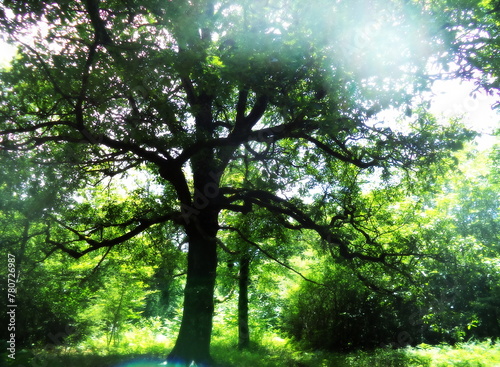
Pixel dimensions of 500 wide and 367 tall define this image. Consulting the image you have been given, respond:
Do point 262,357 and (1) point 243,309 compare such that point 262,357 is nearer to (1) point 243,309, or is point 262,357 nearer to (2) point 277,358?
(2) point 277,358

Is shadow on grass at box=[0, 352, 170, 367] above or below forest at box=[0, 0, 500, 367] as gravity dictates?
below

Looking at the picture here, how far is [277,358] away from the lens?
34.4ft

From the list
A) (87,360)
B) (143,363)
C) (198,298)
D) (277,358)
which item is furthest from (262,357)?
(87,360)

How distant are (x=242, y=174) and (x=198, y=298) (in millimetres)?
4884

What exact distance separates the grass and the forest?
106 mm

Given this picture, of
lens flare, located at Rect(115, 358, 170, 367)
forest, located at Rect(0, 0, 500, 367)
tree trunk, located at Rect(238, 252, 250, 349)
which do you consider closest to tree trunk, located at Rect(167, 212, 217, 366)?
forest, located at Rect(0, 0, 500, 367)

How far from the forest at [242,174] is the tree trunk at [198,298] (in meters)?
0.04

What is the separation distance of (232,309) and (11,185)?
12.1m

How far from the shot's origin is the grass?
28.5 ft

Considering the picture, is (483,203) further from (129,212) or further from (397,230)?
(129,212)

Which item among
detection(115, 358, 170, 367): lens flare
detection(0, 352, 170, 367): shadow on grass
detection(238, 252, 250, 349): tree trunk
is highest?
detection(238, 252, 250, 349): tree trunk

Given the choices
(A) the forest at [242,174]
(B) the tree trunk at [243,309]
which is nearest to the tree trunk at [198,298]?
(A) the forest at [242,174]

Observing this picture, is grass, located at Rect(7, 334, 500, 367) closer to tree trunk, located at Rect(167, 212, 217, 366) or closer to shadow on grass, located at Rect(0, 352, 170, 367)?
shadow on grass, located at Rect(0, 352, 170, 367)

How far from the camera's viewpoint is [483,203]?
75.0 feet
